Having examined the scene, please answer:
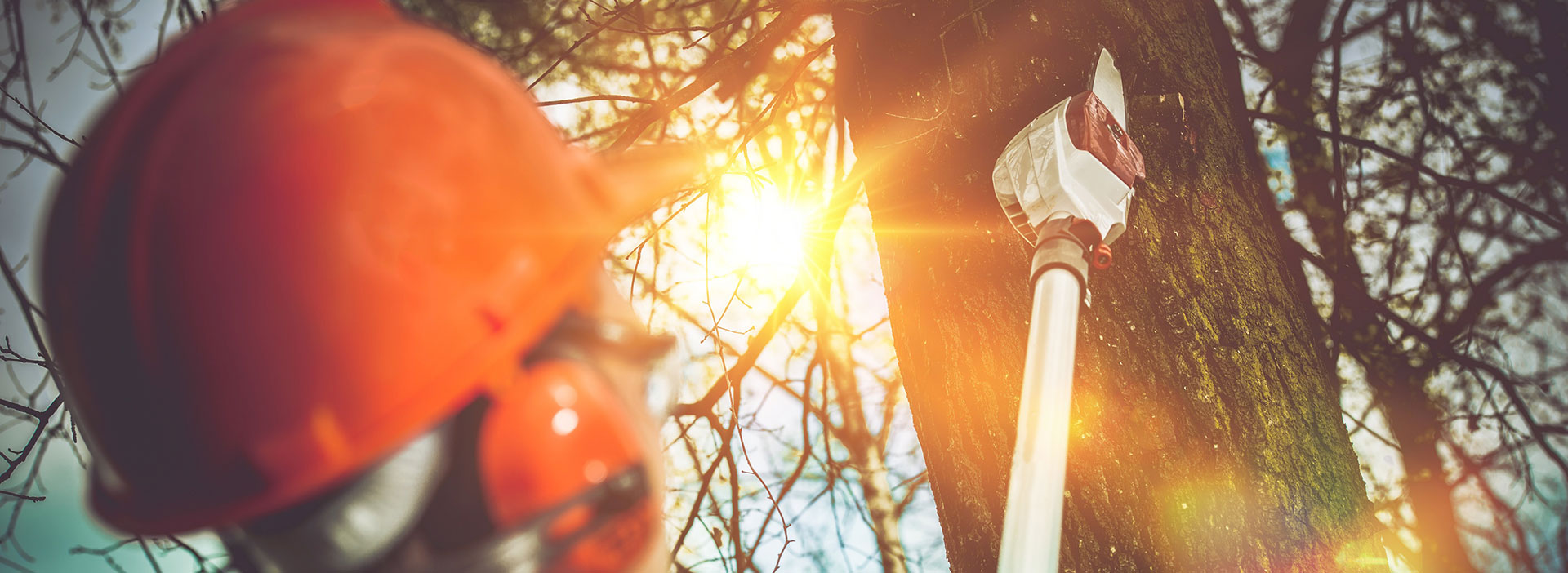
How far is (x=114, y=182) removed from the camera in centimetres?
75

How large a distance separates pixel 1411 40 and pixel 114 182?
4334 millimetres

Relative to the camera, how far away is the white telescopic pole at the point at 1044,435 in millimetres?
963

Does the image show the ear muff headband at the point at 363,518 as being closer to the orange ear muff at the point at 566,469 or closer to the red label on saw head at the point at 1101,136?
the orange ear muff at the point at 566,469

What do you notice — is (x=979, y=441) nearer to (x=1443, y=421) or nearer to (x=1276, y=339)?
(x=1276, y=339)

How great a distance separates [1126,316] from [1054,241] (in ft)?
0.84

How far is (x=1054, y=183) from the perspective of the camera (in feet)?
3.88

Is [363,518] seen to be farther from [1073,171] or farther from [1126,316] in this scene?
[1126,316]

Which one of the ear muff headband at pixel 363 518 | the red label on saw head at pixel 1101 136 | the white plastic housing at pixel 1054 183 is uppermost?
the red label on saw head at pixel 1101 136

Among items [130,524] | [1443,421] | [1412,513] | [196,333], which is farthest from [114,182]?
[1412,513]

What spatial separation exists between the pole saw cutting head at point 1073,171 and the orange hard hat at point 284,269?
2.69 feet

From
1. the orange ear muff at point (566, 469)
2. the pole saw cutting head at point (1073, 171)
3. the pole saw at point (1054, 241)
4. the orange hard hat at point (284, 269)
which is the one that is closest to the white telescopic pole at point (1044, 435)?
the pole saw at point (1054, 241)

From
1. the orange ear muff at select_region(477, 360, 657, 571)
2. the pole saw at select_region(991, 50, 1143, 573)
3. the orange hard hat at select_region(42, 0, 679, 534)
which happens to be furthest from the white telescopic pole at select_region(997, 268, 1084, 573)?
the orange hard hat at select_region(42, 0, 679, 534)

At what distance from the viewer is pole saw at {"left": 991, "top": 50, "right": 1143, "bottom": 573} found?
986 millimetres

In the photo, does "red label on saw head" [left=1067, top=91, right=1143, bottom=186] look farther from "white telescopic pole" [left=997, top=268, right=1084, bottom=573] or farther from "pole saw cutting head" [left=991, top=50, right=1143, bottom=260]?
"white telescopic pole" [left=997, top=268, right=1084, bottom=573]
